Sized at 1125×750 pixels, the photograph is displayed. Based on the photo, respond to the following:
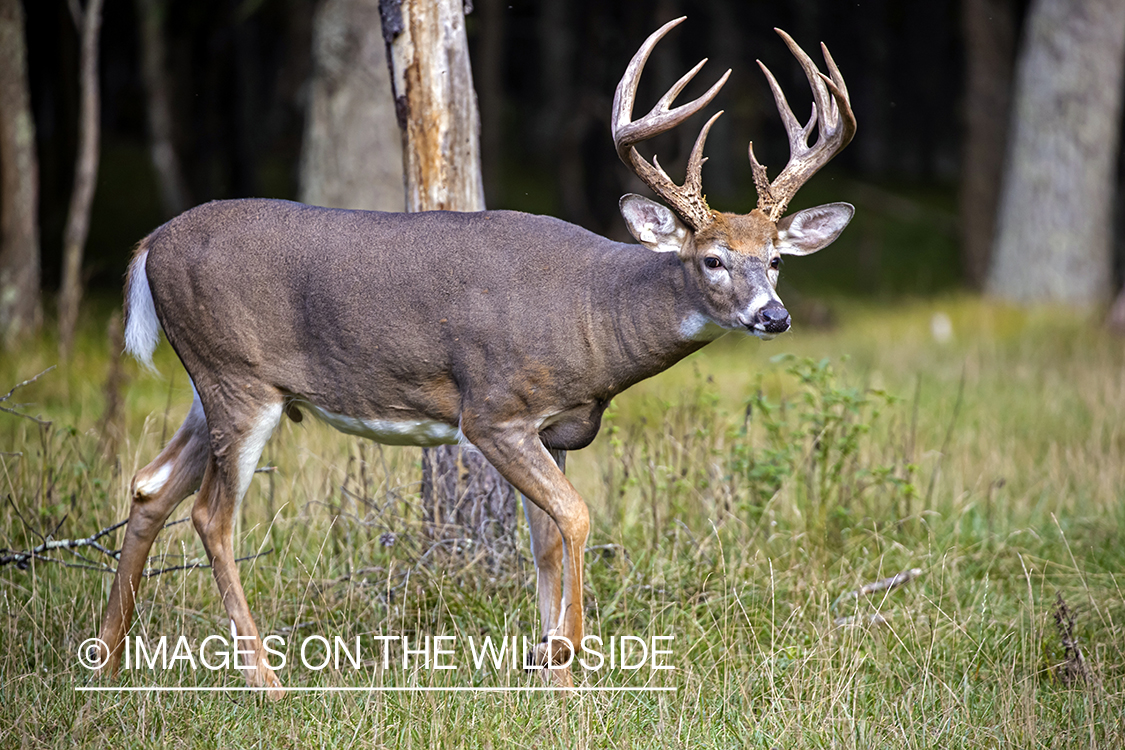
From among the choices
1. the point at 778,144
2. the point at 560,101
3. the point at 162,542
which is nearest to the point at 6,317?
the point at 162,542

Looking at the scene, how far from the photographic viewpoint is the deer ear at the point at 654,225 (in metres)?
3.52

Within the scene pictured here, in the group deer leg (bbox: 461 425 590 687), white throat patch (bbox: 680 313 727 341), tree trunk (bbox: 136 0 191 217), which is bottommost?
deer leg (bbox: 461 425 590 687)

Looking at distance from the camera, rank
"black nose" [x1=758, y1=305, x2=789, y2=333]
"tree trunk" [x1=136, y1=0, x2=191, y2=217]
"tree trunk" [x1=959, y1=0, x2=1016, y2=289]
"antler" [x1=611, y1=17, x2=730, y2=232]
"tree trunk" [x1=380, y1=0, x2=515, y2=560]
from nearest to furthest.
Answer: "black nose" [x1=758, y1=305, x2=789, y2=333] → "antler" [x1=611, y1=17, x2=730, y2=232] → "tree trunk" [x1=380, y1=0, x2=515, y2=560] → "tree trunk" [x1=136, y1=0, x2=191, y2=217] → "tree trunk" [x1=959, y1=0, x2=1016, y2=289]

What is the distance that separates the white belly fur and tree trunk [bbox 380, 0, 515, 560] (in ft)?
2.08

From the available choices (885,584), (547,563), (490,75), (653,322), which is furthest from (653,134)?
(490,75)

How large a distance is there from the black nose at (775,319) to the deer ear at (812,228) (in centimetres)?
41

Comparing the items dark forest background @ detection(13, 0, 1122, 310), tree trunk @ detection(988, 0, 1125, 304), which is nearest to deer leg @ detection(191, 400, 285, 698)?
dark forest background @ detection(13, 0, 1122, 310)

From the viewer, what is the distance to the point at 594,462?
20.0 feet

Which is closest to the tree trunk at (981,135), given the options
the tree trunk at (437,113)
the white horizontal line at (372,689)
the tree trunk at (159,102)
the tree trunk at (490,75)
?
the tree trunk at (490,75)

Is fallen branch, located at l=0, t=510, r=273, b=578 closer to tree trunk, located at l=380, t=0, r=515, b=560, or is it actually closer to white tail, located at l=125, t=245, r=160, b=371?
white tail, located at l=125, t=245, r=160, b=371

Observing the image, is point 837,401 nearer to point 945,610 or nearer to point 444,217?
point 945,610

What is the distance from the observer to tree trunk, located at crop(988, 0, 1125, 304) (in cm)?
1112

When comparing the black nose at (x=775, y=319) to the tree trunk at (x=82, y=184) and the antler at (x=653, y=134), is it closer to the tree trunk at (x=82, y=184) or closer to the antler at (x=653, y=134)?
the antler at (x=653, y=134)

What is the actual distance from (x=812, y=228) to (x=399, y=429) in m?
1.47
